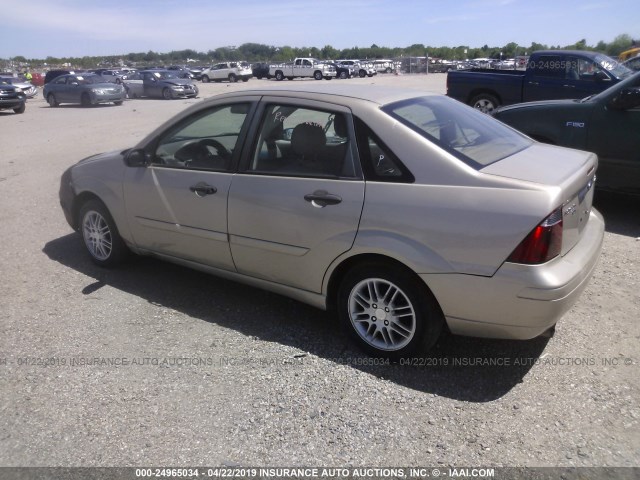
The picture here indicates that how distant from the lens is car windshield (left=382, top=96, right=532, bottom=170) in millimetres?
3518

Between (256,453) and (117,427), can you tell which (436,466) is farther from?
(117,427)

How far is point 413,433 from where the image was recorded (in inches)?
117

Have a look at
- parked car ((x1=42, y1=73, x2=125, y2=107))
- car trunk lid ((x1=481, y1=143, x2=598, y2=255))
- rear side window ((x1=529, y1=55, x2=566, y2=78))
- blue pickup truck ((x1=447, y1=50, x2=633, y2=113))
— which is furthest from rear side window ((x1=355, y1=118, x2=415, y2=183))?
parked car ((x1=42, y1=73, x2=125, y2=107))

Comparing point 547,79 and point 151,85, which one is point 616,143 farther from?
point 151,85

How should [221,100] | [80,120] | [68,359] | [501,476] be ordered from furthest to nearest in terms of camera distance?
[80,120] < [221,100] < [68,359] < [501,476]

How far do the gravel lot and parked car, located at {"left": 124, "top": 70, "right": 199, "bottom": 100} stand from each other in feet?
89.6

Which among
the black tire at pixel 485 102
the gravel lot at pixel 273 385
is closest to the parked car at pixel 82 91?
the black tire at pixel 485 102

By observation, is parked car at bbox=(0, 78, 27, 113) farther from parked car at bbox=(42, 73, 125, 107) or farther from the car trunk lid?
the car trunk lid

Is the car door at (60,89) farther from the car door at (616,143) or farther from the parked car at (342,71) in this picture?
the parked car at (342,71)

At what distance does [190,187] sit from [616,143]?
4.68m

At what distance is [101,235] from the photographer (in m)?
5.19

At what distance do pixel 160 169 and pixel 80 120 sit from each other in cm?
1783

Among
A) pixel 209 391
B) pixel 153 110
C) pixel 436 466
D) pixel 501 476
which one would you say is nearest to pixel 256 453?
pixel 209 391

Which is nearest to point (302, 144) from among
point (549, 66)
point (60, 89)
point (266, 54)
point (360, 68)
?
point (549, 66)
